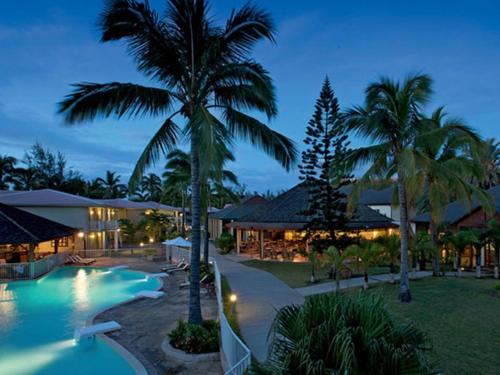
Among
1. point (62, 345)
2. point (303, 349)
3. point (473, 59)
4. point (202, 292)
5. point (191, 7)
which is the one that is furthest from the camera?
point (473, 59)

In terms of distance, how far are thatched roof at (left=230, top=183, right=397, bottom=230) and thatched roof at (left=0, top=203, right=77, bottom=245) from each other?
39.8 feet

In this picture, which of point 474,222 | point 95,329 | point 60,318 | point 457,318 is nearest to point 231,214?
point 474,222

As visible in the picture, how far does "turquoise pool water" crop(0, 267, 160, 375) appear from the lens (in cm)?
846

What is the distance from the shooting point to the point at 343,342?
323 centimetres

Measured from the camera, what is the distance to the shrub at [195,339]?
7633 mm

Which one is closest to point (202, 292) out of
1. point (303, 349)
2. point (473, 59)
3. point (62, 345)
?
point (62, 345)

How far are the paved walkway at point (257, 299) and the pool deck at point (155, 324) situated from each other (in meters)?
1.01

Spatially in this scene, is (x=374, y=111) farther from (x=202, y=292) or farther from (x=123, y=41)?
(x=202, y=292)

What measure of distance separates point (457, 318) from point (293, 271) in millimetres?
9843

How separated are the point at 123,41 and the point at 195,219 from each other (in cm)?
472

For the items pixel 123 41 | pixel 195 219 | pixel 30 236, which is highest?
pixel 123 41

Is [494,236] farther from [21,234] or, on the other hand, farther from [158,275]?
[21,234]

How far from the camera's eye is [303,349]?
3371 millimetres

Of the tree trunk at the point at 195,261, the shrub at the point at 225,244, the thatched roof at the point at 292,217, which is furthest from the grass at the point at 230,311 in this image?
the shrub at the point at 225,244
